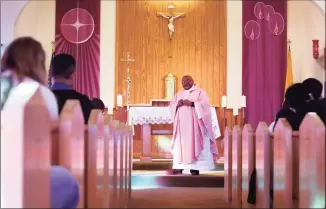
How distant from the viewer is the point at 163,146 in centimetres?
949

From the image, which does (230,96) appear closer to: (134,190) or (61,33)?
(61,33)

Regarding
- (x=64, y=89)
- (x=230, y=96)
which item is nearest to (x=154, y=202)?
(x=64, y=89)

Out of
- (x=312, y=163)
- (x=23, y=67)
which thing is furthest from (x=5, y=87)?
(x=312, y=163)

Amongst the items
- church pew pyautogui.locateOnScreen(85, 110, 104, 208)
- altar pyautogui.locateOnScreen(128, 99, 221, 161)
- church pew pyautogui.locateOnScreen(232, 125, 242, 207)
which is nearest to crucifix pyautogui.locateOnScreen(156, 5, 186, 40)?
altar pyautogui.locateOnScreen(128, 99, 221, 161)

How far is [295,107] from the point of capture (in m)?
3.70

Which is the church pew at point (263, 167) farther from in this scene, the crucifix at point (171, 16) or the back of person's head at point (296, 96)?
the crucifix at point (171, 16)

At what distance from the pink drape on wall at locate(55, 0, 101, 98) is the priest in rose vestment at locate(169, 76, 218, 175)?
3044 millimetres

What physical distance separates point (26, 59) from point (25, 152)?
0.79 metres

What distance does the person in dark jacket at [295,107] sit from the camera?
3631mm

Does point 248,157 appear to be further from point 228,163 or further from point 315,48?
point 315,48

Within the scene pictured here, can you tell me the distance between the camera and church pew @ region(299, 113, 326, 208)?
2609 millimetres

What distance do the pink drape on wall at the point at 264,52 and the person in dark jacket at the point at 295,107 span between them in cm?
601

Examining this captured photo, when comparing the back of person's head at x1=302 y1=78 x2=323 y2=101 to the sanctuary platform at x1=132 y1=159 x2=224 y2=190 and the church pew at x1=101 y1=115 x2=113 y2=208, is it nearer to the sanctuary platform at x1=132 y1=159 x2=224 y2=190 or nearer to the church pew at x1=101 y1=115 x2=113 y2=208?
the church pew at x1=101 y1=115 x2=113 y2=208

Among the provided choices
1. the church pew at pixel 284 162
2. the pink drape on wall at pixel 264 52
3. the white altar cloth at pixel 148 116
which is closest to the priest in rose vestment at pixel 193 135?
the white altar cloth at pixel 148 116
